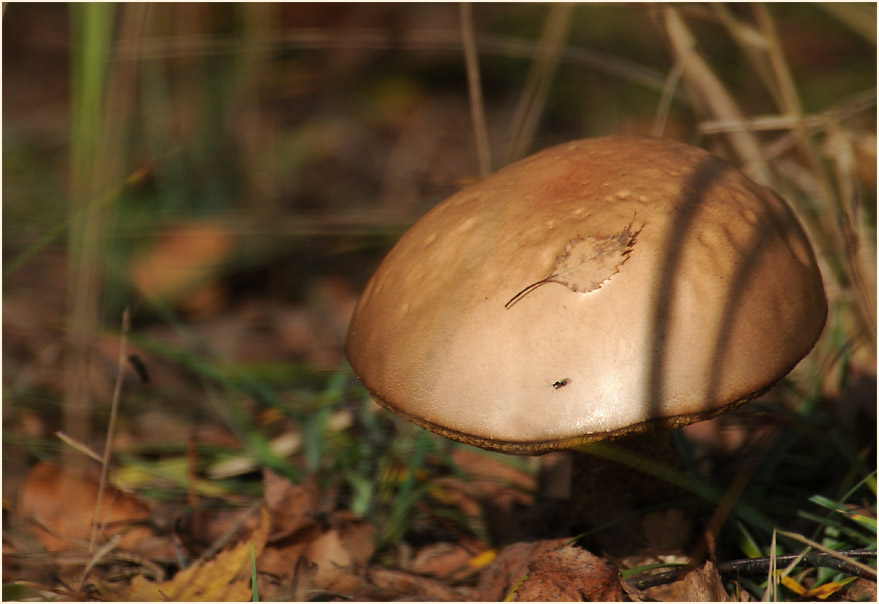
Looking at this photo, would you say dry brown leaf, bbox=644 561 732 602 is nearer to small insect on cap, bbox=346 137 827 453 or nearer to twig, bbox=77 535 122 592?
small insect on cap, bbox=346 137 827 453

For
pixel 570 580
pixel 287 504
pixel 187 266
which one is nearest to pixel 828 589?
pixel 570 580

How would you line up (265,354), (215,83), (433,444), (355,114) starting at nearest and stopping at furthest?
(433,444)
(265,354)
(215,83)
(355,114)

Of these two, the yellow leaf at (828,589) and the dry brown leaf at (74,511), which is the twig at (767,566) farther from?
the dry brown leaf at (74,511)

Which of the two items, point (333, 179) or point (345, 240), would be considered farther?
point (333, 179)

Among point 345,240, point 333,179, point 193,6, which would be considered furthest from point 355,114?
point 345,240

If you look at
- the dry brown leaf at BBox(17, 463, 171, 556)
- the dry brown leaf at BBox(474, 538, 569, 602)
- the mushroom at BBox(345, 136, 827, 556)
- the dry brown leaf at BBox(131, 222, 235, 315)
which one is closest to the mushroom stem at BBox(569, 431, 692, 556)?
the dry brown leaf at BBox(474, 538, 569, 602)

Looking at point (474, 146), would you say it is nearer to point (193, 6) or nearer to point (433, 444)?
point (193, 6)
